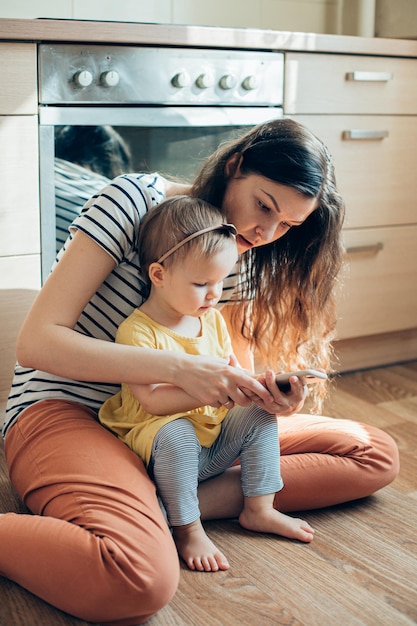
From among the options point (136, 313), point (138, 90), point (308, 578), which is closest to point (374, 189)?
point (138, 90)

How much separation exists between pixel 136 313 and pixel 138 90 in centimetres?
73

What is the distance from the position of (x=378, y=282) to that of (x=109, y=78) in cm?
105

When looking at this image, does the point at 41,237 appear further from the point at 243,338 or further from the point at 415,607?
the point at 415,607

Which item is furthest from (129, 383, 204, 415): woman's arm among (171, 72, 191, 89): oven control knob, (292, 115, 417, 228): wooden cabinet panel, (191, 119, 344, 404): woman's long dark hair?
(292, 115, 417, 228): wooden cabinet panel

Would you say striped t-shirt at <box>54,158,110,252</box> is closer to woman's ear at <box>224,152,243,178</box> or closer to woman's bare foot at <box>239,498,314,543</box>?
woman's ear at <box>224,152,243,178</box>

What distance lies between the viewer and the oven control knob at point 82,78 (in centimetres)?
187

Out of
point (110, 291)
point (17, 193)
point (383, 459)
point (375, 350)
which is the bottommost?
point (375, 350)

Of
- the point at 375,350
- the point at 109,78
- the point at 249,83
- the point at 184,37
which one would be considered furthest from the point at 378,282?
the point at 109,78

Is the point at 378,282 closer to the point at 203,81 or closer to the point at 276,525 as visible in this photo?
the point at 203,81

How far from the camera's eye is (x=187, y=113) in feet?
6.82

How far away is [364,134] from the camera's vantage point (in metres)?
2.36

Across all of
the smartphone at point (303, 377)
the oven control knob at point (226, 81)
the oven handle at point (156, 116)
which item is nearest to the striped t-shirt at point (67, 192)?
the oven handle at point (156, 116)

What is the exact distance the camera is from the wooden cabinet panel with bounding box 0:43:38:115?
5.86 feet

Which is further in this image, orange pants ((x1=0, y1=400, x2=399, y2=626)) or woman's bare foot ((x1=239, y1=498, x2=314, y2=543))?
woman's bare foot ((x1=239, y1=498, x2=314, y2=543))
